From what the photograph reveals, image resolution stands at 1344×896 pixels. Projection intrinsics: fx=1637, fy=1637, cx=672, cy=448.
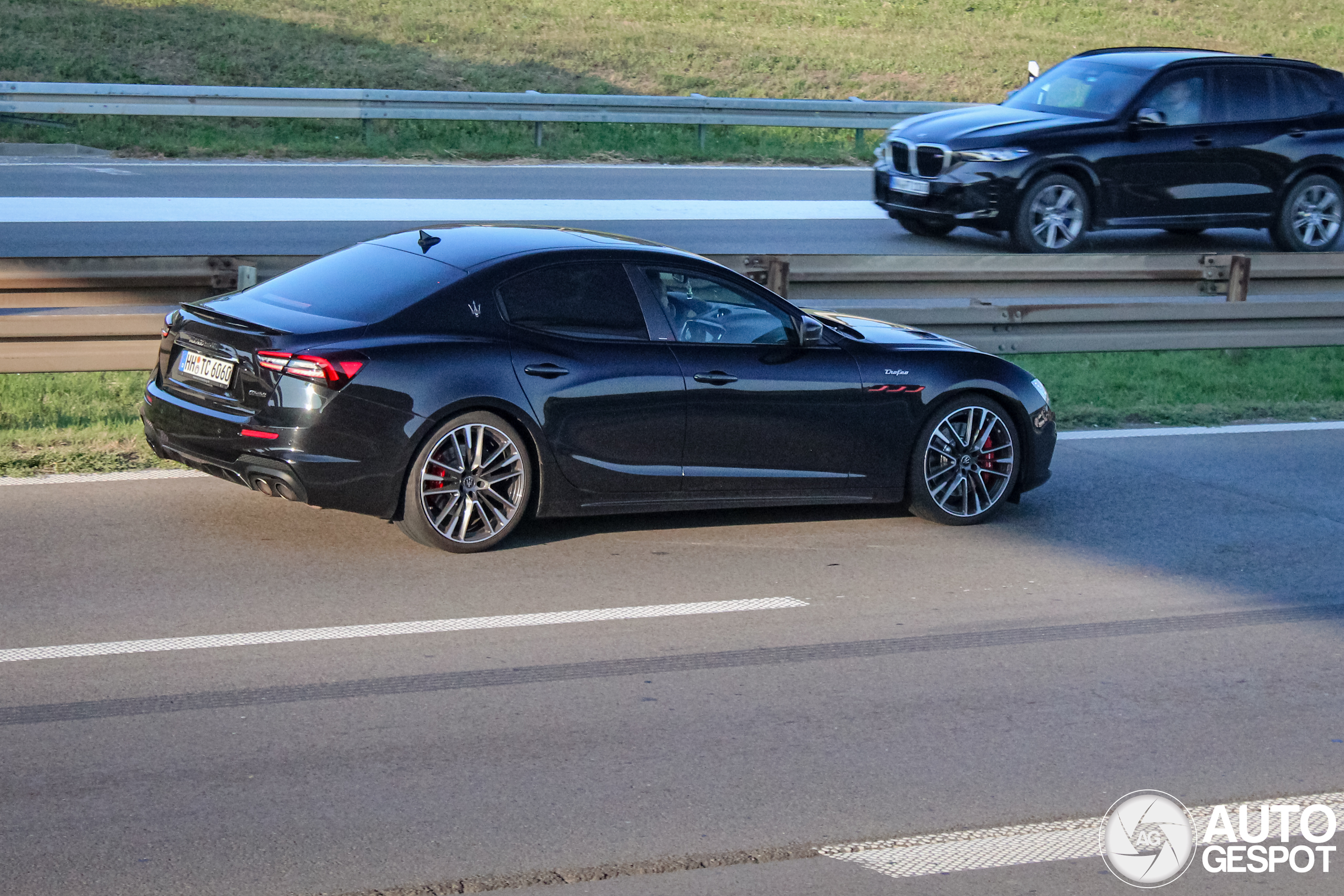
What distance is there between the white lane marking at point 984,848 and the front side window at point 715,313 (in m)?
3.34

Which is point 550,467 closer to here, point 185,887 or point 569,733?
point 569,733

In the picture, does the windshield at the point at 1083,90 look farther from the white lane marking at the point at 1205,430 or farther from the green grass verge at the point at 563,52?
the green grass verge at the point at 563,52

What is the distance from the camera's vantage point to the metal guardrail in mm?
19781

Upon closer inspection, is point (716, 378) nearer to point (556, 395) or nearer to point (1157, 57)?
point (556, 395)

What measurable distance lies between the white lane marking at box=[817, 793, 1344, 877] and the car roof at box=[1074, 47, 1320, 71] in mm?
11966

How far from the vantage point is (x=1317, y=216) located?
15.9 m

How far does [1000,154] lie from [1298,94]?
355 cm

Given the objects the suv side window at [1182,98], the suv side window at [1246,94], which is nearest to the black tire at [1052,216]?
the suv side window at [1182,98]

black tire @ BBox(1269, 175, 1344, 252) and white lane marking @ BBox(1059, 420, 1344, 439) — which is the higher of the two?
black tire @ BBox(1269, 175, 1344, 252)

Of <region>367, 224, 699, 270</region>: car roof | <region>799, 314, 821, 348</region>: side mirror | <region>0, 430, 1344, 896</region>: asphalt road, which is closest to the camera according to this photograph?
<region>0, 430, 1344, 896</region>: asphalt road

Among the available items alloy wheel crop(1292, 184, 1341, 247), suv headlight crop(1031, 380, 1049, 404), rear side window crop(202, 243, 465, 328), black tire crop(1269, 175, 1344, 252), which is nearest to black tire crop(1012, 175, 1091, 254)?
black tire crop(1269, 175, 1344, 252)

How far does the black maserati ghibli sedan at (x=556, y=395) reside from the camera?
6.72m

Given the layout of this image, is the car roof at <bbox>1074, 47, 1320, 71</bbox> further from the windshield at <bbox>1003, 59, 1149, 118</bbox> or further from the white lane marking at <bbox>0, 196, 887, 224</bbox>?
the white lane marking at <bbox>0, 196, 887, 224</bbox>

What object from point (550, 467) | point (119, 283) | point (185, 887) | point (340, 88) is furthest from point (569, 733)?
point (340, 88)
